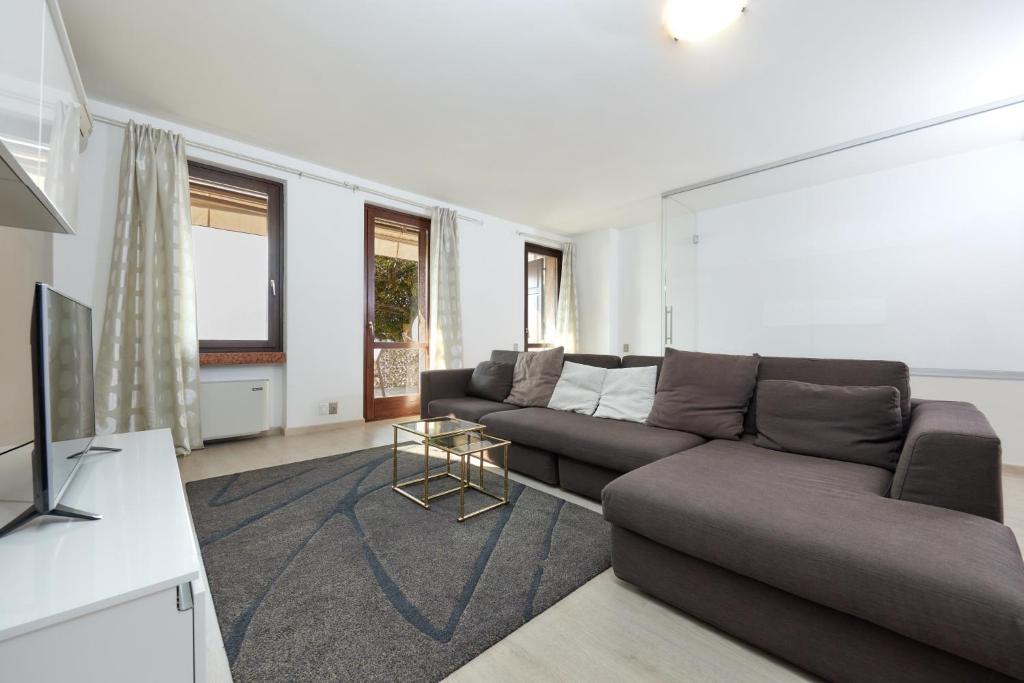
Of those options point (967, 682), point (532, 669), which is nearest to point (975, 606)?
point (967, 682)

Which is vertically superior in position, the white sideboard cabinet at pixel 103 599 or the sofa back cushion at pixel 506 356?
the sofa back cushion at pixel 506 356

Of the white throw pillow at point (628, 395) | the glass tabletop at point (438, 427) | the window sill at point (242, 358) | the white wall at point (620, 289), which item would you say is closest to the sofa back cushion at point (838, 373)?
the white throw pillow at point (628, 395)

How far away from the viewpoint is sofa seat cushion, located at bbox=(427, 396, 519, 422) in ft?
9.98

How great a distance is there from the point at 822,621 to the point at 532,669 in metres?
0.78

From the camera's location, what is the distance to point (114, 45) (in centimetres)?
231

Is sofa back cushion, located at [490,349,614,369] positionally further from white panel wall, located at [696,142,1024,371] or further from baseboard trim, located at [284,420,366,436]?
baseboard trim, located at [284,420,366,436]

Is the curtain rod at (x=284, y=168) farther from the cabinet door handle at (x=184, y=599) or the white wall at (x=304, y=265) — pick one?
the cabinet door handle at (x=184, y=599)

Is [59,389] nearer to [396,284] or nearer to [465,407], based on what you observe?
[465,407]

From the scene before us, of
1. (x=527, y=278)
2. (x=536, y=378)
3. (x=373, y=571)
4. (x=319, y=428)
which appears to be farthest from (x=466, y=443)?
(x=527, y=278)

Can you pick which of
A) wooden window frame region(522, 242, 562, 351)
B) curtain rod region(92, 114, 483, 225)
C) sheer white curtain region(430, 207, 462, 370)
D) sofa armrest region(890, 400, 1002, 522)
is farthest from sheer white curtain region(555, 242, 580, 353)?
sofa armrest region(890, 400, 1002, 522)

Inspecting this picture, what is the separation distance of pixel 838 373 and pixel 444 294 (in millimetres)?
3612

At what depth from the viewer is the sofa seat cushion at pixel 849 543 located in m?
0.86

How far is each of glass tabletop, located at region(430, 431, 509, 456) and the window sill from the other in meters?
2.09

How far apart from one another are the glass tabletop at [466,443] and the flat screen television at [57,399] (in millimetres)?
1275
